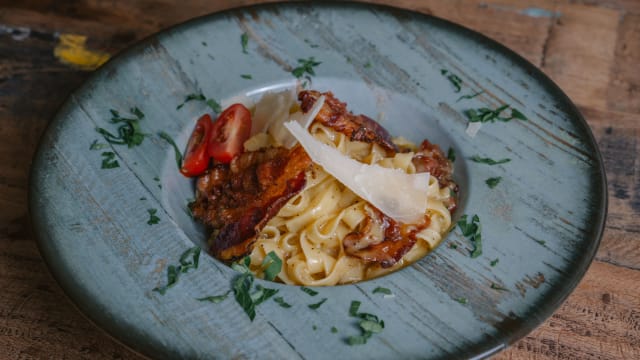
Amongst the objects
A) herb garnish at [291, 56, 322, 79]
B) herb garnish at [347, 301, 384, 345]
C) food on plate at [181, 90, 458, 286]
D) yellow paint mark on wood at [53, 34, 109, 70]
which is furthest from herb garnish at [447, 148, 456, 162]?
yellow paint mark on wood at [53, 34, 109, 70]

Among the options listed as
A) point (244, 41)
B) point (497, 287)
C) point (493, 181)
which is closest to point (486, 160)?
point (493, 181)

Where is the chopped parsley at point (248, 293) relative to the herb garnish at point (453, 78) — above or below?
below

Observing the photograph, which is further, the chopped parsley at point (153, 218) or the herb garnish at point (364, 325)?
the chopped parsley at point (153, 218)

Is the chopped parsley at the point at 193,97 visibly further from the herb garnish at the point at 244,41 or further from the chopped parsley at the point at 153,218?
the chopped parsley at the point at 153,218

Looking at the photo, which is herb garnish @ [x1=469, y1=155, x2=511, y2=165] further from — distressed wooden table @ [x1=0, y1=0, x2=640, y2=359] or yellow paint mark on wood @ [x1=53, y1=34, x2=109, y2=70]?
yellow paint mark on wood @ [x1=53, y1=34, x2=109, y2=70]

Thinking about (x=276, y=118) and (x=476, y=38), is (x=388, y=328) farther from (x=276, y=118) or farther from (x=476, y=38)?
(x=476, y=38)

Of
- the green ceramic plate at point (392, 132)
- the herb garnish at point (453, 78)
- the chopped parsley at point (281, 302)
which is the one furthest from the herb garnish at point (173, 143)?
the herb garnish at point (453, 78)
